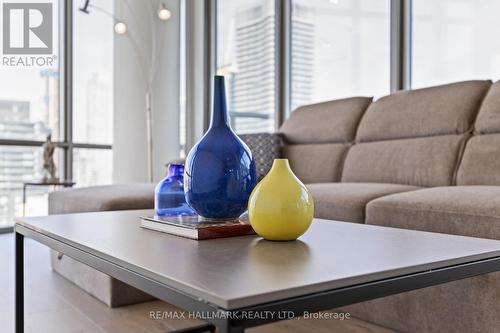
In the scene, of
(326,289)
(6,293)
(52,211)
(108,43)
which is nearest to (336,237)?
(326,289)

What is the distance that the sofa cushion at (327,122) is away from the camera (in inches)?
110

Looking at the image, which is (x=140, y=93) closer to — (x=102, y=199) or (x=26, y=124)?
(x=26, y=124)

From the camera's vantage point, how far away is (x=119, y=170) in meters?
4.47

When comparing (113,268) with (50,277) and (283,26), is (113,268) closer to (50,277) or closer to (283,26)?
(50,277)

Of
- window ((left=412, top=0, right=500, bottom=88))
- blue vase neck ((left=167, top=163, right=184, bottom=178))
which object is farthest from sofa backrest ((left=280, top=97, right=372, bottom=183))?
blue vase neck ((left=167, top=163, right=184, bottom=178))

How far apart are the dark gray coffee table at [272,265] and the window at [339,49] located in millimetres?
2369

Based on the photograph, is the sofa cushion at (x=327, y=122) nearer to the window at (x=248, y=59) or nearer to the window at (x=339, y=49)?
the window at (x=339, y=49)

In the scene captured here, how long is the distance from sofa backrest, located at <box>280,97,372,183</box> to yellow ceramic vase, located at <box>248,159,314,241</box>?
1.80 meters

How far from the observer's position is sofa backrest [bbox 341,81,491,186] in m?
2.20

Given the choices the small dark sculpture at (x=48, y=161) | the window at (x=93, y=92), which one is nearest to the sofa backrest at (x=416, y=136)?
the small dark sculpture at (x=48, y=161)

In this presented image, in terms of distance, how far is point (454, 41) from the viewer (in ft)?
9.33

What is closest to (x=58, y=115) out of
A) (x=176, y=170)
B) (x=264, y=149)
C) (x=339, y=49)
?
(x=264, y=149)

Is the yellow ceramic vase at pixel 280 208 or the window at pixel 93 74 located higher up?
the window at pixel 93 74

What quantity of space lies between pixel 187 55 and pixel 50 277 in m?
3.10
